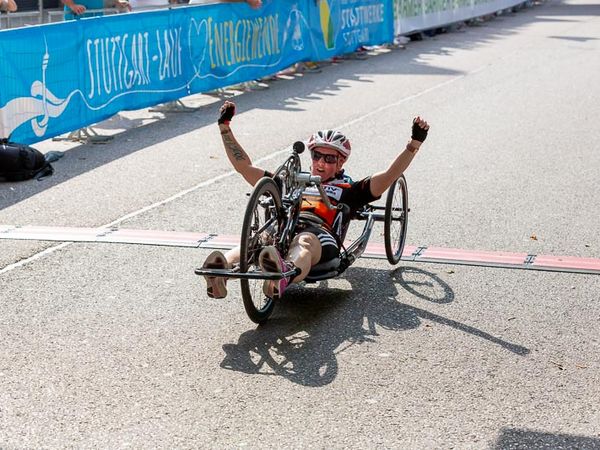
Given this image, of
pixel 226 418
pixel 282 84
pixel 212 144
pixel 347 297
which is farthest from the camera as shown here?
pixel 282 84

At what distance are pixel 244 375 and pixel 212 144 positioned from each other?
25.9 ft

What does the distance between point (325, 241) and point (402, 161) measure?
76 cm

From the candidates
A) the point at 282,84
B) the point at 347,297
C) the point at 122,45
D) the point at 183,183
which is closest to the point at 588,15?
the point at 282,84

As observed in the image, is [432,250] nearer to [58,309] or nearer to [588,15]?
[58,309]

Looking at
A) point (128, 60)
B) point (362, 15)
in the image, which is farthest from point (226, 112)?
point (362, 15)

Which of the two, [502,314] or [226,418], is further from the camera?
[502,314]

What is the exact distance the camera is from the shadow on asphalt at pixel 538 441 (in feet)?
16.2

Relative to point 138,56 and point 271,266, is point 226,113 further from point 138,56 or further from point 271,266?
point 138,56

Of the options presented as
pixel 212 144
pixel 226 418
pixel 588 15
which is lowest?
pixel 588 15

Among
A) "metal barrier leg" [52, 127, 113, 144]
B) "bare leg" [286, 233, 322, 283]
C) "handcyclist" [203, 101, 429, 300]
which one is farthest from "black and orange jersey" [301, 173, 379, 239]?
"metal barrier leg" [52, 127, 113, 144]

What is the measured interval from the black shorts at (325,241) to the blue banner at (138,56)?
18.9 ft

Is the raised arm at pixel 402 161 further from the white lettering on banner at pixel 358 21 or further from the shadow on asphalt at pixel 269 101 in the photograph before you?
the white lettering on banner at pixel 358 21

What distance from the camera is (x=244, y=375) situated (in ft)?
19.0

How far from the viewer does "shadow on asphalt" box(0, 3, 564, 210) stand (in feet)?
38.3
